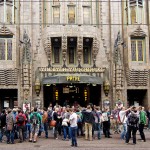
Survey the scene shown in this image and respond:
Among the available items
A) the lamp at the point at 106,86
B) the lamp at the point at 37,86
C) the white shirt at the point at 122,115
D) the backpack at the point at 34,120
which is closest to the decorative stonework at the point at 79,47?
the lamp at the point at 106,86

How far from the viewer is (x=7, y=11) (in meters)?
31.6

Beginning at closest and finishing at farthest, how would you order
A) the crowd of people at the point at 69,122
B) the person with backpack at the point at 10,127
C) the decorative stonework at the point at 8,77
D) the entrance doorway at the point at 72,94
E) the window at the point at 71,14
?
A: the crowd of people at the point at 69,122 < the person with backpack at the point at 10,127 < the decorative stonework at the point at 8,77 < the window at the point at 71,14 < the entrance doorway at the point at 72,94

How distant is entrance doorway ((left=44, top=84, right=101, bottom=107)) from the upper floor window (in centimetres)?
603

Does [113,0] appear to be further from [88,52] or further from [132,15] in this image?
[88,52]

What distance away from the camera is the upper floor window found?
103ft

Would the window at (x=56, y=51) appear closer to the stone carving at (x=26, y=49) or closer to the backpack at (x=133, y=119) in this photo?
the stone carving at (x=26, y=49)

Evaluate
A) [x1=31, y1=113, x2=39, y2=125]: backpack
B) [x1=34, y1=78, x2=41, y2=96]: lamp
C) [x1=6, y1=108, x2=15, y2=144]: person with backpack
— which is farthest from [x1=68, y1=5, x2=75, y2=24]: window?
[x1=6, y1=108, x2=15, y2=144]: person with backpack

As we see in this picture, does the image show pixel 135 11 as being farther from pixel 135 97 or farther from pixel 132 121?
pixel 132 121

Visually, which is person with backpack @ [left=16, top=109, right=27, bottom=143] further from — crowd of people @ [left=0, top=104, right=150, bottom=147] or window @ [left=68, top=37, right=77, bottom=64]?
window @ [left=68, top=37, right=77, bottom=64]

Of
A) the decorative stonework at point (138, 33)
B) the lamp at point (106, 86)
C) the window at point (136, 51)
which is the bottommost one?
the lamp at point (106, 86)

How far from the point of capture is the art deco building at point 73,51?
102 ft

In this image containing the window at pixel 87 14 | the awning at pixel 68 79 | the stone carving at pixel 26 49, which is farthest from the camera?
the window at pixel 87 14

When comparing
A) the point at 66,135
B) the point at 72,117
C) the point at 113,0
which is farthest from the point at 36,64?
the point at 72,117

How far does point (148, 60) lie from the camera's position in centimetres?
3181
